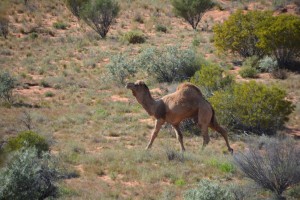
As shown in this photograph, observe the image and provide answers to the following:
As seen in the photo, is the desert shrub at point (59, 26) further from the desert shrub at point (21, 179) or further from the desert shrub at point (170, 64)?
the desert shrub at point (21, 179)

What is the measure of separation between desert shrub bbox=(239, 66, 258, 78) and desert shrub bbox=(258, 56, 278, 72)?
2.22ft

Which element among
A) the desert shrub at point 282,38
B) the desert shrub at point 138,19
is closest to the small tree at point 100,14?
the desert shrub at point 138,19

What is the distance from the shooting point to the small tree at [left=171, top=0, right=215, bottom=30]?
33.7 metres

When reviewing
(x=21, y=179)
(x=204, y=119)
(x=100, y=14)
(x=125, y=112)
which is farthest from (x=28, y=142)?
(x=100, y=14)

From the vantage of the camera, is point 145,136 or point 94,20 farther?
point 94,20

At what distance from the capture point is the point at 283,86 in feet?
63.2

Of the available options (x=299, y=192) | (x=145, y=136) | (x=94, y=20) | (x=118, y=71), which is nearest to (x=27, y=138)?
(x=145, y=136)

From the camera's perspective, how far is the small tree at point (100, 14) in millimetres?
31484

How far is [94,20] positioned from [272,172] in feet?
83.7

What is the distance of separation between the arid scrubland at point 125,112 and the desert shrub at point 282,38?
10.2 inches

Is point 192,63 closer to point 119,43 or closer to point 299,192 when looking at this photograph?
point 119,43

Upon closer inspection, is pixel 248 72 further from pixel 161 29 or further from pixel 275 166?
pixel 161 29

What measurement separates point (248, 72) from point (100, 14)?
1475 cm

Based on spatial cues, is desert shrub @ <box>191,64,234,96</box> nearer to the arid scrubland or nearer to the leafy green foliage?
the arid scrubland
